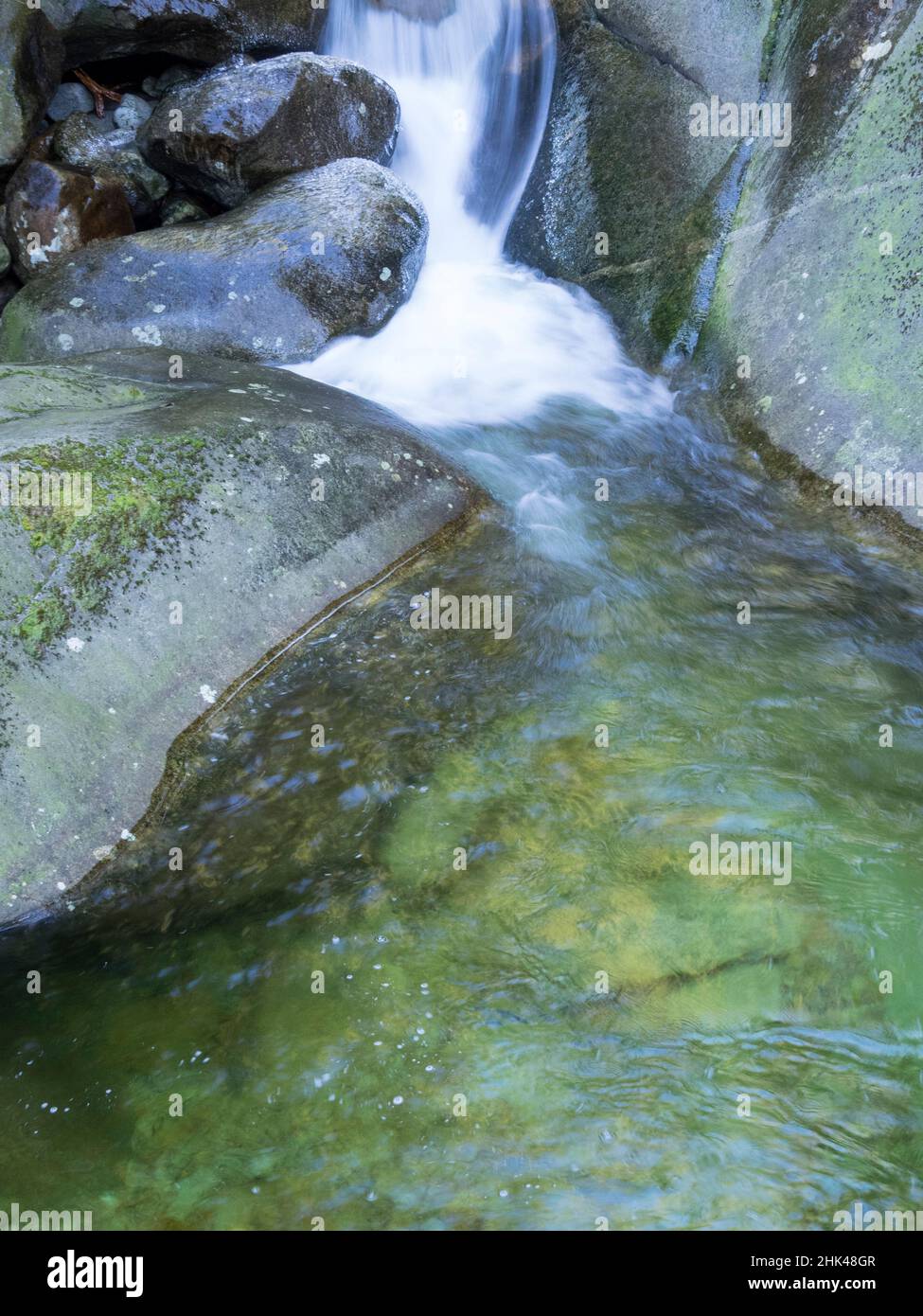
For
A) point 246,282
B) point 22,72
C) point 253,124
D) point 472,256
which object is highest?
point 22,72

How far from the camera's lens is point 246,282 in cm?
789

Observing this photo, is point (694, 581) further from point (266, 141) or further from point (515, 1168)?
point (266, 141)

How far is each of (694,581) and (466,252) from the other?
18.8 feet

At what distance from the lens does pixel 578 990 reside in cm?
341

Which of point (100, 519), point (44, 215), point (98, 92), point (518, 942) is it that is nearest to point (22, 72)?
point (98, 92)

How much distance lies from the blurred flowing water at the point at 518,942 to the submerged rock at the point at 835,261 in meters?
1.19

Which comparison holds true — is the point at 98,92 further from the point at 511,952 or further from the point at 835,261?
the point at 511,952

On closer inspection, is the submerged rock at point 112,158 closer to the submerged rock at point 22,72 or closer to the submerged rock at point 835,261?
the submerged rock at point 22,72

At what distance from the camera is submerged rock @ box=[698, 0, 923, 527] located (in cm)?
620

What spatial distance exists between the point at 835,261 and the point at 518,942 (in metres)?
5.43

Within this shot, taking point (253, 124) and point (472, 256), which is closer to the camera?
point (253, 124)

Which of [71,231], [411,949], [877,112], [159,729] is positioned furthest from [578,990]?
[71,231]

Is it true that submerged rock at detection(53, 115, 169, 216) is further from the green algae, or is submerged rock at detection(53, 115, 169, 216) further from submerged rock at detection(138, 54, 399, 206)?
the green algae

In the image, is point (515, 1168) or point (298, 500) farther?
point (298, 500)
